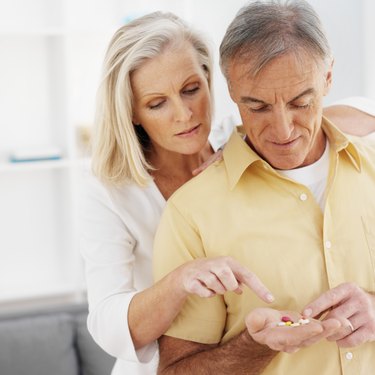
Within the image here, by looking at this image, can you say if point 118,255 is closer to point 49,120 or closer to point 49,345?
point 49,345

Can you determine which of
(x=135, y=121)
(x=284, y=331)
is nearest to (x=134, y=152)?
(x=135, y=121)

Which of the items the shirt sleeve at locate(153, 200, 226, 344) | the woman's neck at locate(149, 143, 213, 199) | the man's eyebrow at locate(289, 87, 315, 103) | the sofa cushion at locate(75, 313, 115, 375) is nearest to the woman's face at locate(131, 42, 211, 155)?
A: the woman's neck at locate(149, 143, 213, 199)

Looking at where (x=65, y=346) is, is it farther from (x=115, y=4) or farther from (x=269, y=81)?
(x=115, y=4)

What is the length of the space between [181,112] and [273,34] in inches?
15.2

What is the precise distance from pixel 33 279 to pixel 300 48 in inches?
138

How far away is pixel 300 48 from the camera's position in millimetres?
1597

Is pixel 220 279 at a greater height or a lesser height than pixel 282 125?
lesser

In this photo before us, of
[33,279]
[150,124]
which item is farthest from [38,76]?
[150,124]

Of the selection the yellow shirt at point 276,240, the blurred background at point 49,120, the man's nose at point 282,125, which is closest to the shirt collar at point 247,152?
the yellow shirt at point 276,240

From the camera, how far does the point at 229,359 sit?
5.49 ft

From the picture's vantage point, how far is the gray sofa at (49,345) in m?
2.80

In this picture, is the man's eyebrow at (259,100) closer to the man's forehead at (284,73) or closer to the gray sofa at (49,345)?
the man's forehead at (284,73)

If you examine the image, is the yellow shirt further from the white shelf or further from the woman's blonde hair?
the white shelf

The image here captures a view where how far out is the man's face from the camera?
1.59m
